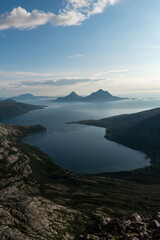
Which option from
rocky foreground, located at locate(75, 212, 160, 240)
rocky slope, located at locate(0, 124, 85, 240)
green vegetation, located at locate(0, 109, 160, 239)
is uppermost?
rocky foreground, located at locate(75, 212, 160, 240)

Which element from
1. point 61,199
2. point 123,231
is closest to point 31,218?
point 61,199

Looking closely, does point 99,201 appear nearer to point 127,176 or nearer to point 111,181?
point 111,181

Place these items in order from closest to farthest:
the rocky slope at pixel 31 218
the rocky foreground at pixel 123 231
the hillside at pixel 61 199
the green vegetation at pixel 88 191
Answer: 1. the rocky foreground at pixel 123 231
2. the rocky slope at pixel 31 218
3. the hillside at pixel 61 199
4. the green vegetation at pixel 88 191

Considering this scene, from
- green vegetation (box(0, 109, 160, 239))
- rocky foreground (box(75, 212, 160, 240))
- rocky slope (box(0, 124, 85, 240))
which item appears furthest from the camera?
green vegetation (box(0, 109, 160, 239))

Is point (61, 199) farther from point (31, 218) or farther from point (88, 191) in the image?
point (31, 218)

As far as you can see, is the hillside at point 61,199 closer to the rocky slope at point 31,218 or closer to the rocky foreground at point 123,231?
the rocky slope at point 31,218

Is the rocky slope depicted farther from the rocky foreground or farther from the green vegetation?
the rocky foreground

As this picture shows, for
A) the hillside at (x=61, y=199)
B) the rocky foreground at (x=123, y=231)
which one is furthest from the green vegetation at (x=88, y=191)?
the rocky foreground at (x=123, y=231)

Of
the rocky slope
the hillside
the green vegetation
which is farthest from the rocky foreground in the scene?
the green vegetation

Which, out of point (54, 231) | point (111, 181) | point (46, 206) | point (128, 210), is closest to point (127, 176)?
point (111, 181)
